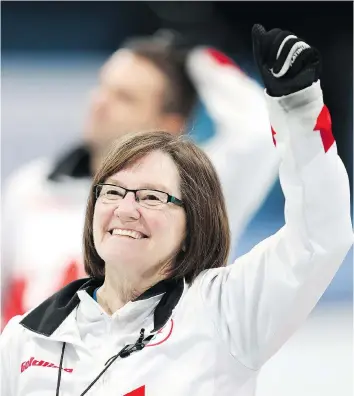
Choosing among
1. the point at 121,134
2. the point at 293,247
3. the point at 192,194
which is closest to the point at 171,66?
the point at 121,134

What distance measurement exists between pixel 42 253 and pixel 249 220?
2.61 ft

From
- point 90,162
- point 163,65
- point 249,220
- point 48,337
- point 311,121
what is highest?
point 163,65

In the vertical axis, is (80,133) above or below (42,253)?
above

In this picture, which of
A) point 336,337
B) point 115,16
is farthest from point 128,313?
point 115,16

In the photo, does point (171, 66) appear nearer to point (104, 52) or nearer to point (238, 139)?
point (104, 52)

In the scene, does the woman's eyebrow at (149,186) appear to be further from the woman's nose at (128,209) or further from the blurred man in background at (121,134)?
the blurred man in background at (121,134)

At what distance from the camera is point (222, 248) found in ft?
5.23

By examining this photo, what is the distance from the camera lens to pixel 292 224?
1.33 metres

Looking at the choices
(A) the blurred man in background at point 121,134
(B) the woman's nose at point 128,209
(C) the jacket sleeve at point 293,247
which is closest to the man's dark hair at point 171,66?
(A) the blurred man in background at point 121,134

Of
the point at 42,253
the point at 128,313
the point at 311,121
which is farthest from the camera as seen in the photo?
the point at 42,253

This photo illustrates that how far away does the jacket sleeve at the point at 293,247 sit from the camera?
129cm

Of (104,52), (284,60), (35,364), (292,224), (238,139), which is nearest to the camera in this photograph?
(284,60)

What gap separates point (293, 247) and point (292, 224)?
0.12 ft

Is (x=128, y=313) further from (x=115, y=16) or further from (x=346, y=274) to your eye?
(x=115, y=16)
